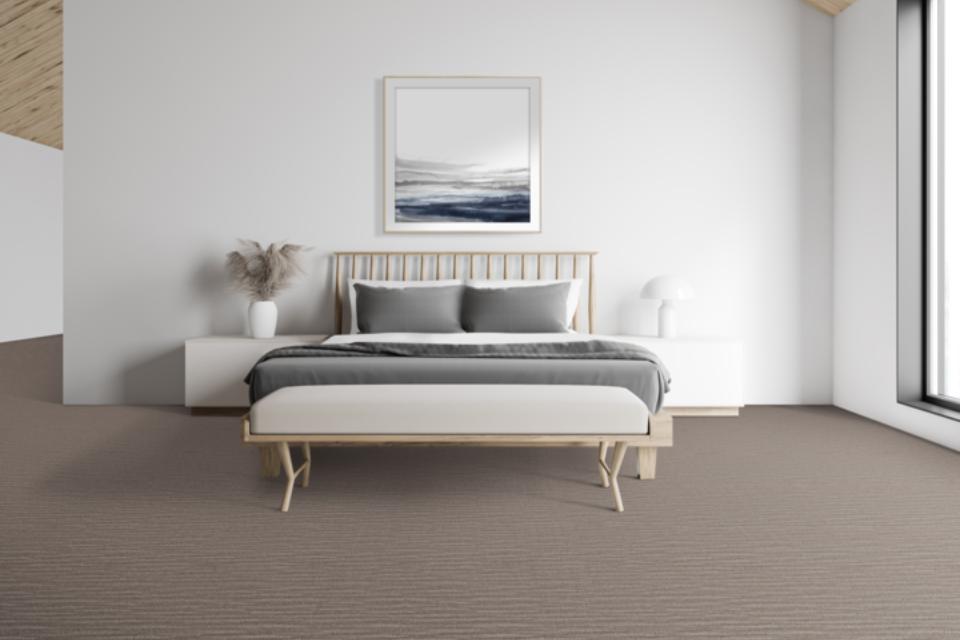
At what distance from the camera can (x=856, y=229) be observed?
498 cm

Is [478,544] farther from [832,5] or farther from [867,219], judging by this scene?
[832,5]

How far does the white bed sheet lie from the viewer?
4.25 meters

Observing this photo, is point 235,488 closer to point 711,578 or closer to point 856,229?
point 711,578

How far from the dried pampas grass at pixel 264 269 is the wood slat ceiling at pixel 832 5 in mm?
4248

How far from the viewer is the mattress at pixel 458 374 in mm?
3324

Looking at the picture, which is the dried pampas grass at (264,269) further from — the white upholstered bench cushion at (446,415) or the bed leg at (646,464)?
the bed leg at (646,464)

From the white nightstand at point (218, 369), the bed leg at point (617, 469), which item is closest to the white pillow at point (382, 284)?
the white nightstand at point (218, 369)

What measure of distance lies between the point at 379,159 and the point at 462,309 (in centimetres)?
139

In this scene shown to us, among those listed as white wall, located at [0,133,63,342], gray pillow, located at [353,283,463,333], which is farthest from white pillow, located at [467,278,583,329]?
white wall, located at [0,133,63,342]

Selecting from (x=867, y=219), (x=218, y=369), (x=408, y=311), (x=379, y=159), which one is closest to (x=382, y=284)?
(x=408, y=311)

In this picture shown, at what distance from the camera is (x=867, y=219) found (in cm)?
483

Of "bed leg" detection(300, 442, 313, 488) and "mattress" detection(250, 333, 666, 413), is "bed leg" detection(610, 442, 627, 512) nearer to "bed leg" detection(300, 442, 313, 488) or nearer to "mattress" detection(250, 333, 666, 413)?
"mattress" detection(250, 333, 666, 413)

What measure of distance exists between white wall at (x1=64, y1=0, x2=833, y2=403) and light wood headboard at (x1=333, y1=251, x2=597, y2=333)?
113mm

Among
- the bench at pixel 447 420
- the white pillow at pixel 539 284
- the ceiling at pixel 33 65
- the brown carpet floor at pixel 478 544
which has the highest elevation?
the ceiling at pixel 33 65
